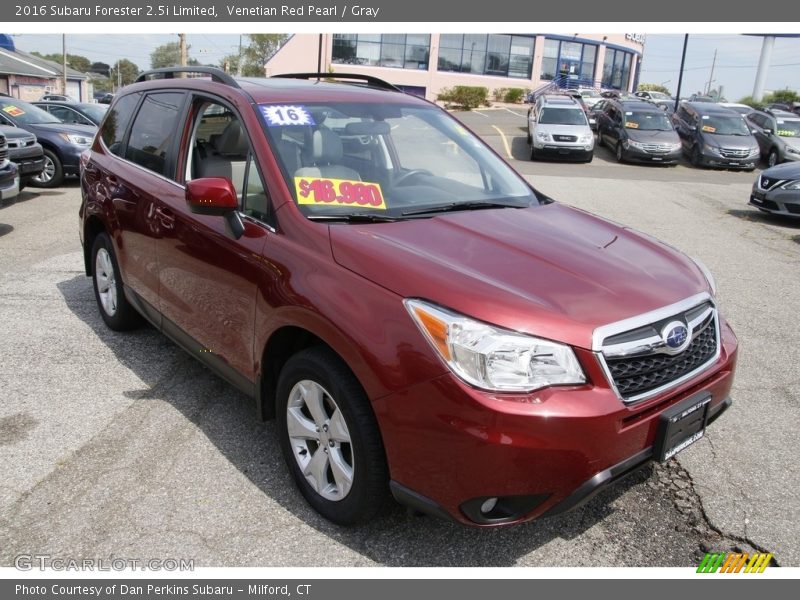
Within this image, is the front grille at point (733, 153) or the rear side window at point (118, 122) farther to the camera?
the front grille at point (733, 153)

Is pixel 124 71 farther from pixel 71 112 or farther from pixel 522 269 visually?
pixel 522 269

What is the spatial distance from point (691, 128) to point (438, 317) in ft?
74.4

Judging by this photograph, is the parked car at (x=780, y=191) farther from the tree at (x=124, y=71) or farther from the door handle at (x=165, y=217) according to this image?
the tree at (x=124, y=71)

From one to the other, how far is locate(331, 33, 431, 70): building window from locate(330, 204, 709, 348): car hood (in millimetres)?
57526

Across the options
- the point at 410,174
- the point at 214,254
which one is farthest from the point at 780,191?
the point at 214,254

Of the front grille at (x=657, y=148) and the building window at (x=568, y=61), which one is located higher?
the building window at (x=568, y=61)

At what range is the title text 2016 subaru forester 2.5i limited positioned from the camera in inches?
95.7

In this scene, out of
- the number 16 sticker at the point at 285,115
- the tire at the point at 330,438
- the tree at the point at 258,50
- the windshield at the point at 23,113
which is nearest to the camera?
the tire at the point at 330,438

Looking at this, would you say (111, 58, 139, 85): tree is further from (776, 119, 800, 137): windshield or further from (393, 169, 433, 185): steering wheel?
(393, 169, 433, 185): steering wheel

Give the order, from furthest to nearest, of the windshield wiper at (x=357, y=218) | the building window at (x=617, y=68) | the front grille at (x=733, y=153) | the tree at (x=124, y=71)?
the tree at (x=124, y=71)
the building window at (x=617, y=68)
the front grille at (x=733, y=153)
the windshield wiper at (x=357, y=218)

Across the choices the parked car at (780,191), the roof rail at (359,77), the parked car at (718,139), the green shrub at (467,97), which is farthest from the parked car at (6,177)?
the green shrub at (467,97)

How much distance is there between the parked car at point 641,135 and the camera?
68.5 ft
